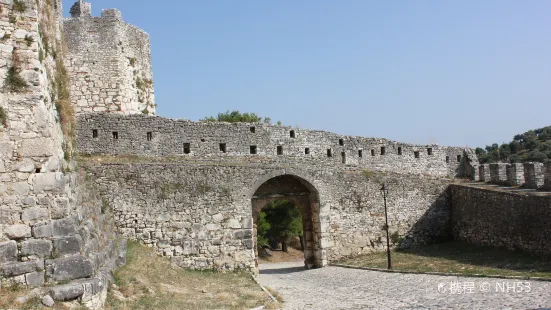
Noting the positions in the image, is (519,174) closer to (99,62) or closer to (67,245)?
(99,62)

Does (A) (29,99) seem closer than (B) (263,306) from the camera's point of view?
Yes

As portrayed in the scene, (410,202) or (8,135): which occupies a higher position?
(8,135)

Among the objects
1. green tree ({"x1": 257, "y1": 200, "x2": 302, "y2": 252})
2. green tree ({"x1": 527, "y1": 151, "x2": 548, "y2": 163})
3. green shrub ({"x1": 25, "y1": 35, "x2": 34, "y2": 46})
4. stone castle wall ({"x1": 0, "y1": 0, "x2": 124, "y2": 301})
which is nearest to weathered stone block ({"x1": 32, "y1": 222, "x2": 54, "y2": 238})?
stone castle wall ({"x1": 0, "y1": 0, "x2": 124, "y2": 301})

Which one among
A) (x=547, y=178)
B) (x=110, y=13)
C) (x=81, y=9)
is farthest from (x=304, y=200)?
(x=81, y=9)

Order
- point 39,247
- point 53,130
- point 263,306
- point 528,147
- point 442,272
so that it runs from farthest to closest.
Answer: point 528,147, point 442,272, point 263,306, point 53,130, point 39,247

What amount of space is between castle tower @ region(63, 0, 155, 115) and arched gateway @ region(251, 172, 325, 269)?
6.33 metres

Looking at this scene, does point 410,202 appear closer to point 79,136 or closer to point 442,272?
point 442,272

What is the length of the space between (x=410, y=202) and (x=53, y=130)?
17.7 m

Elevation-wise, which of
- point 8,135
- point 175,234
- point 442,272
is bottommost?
point 442,272

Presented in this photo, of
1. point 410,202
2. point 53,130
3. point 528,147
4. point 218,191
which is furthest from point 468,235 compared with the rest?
point 528,147

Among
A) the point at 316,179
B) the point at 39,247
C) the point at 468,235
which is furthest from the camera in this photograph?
the point at 468,235

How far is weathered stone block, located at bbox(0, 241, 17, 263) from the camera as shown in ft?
A: 28.9

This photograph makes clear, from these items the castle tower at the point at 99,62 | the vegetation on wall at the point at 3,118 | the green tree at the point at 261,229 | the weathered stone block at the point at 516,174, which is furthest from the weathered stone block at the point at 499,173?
the vegetation on wall at the point at 3,118

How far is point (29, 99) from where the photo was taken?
364 inches
